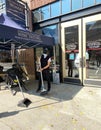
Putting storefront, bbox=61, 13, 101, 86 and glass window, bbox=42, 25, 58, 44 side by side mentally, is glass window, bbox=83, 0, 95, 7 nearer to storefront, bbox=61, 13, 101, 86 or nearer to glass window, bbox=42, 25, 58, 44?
storefront, bbox=61, 13, 101, 86

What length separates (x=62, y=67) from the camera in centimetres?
825

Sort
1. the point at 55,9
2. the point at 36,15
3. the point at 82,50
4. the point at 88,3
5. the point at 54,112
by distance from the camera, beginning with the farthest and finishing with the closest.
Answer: the point at 36,15 < the point at 55,9 < the point at 82,50 < the point at 88,3 < the point at 54,112

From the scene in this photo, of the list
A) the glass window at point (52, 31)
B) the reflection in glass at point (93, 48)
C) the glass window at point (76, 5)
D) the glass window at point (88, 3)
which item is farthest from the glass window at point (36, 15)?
the reflection in glass at point (93, 48)

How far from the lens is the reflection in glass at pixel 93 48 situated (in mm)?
7020

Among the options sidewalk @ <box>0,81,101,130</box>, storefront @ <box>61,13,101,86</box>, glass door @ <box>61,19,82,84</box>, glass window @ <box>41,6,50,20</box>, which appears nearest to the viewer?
sidewalk @ <box>0,81,101,130</box>

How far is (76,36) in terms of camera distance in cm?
764

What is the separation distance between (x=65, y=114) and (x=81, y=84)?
341 cm

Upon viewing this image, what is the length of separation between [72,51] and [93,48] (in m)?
1.06

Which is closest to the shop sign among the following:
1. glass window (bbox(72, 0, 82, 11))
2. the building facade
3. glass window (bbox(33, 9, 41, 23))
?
glass window (bbox(33, 9, 41, 23))

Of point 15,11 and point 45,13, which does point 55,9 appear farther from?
point 15,11

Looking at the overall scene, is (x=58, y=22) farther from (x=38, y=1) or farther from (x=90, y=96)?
(x=90, y=96)

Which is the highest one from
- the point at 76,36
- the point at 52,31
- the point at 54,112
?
the point at 52,31

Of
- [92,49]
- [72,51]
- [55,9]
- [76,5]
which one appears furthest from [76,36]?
[55,9]

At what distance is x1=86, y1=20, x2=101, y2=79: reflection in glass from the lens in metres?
7.02
